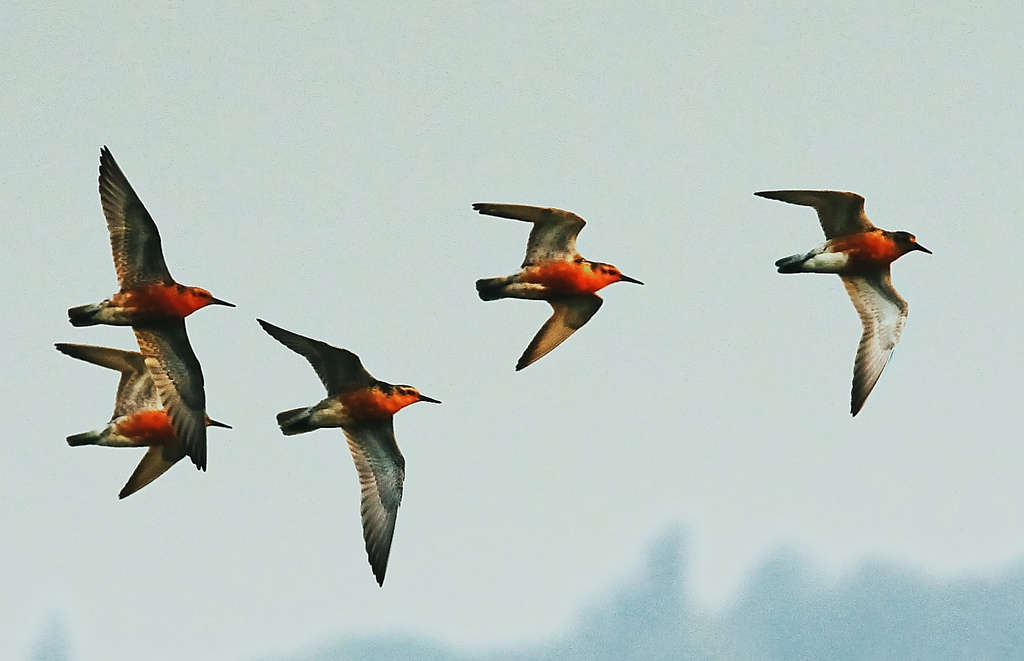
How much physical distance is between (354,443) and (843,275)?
8070mm

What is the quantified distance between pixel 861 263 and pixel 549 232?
486 cm

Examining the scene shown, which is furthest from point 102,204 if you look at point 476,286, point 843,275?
point 843,275

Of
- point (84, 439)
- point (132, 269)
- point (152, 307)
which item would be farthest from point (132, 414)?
point (132, 269)

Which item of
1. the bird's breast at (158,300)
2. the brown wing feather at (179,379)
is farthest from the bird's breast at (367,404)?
the bird's breast at (158,300)

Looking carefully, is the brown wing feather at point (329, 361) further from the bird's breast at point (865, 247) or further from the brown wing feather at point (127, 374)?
the bird's breast at point (865, 247)

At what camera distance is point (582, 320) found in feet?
101

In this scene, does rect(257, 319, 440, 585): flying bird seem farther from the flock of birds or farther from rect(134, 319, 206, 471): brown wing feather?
rect(134, 319, 206, 471): brown wing feather

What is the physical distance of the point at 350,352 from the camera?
89.8 ft

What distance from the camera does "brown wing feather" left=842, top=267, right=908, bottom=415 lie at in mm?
29922

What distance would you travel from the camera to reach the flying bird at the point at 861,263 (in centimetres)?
2892

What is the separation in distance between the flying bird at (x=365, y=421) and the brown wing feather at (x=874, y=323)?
7.00 m

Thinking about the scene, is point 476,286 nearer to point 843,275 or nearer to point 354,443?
point 354,443

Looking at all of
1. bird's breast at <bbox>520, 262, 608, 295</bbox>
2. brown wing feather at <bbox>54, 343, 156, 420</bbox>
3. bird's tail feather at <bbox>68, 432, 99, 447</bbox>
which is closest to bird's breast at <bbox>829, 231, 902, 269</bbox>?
bird's breast at <bbox>520, 262, 608, 295</bbox>

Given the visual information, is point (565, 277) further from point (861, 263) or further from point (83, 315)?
point (83, 315)
